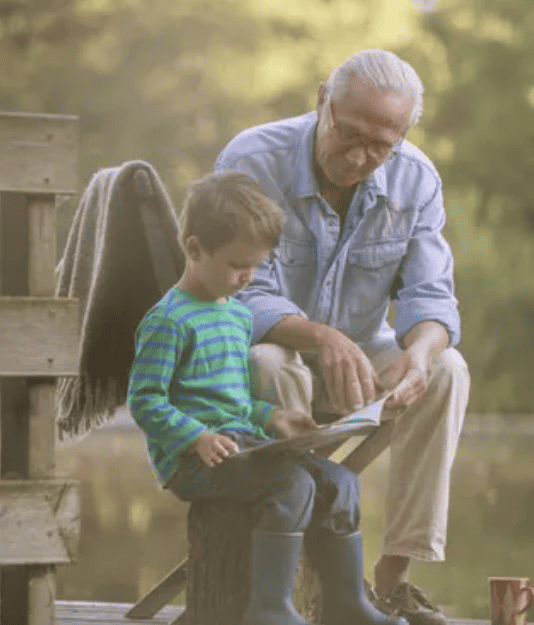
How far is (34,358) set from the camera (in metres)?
2.91

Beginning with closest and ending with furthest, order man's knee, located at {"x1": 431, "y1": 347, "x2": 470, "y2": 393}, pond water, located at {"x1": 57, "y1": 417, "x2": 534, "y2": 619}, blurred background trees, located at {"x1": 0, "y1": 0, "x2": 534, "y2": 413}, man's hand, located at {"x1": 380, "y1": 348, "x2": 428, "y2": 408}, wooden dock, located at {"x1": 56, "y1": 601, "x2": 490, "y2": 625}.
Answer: man's hand, located at {"x1": 380, "y1": 348, "x2": 428, "y2": 408}, man's knee, located at {"x1": 431, "y1": 347, "x2": 470, "y2": 393}, wooden dock, located at {"x1": 56, "y1": 601, "x2": 490, "y2": 625}, pond water, located at {"x1": 57, "y1": 417, "x2": 534, "y2": 619}, blurred background trees, located at {"x1": 0, "y1": 0, "x2": 534, "y2": 413}

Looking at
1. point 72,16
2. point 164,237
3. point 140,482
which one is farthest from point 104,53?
point 164,237

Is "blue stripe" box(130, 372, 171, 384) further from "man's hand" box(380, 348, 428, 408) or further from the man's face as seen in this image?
the man's face

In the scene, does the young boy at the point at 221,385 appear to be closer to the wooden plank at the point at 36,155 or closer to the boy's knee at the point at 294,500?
the boy's knee at the point at 294,500

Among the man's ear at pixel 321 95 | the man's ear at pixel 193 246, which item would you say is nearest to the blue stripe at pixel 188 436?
the man's ear at pixel 193 246

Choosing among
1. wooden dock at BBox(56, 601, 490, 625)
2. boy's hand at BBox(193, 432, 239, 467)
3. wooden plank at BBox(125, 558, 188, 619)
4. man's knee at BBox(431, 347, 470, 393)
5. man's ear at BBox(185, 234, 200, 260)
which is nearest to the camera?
A: boy's hand at BBox(193, 432, 239, 467)

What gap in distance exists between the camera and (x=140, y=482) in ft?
28.5

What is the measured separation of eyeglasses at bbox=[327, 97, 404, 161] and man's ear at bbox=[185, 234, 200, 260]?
41cm

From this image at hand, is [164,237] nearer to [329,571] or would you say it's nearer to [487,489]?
[329,571]

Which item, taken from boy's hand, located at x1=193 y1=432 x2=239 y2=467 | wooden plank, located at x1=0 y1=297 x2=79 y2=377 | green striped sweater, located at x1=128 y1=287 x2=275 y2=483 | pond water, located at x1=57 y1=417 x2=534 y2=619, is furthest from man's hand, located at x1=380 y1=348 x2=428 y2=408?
pond water, located at x1=57 y1=417 x2=534 y2=619

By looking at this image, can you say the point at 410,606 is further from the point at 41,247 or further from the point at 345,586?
the point at 41,247

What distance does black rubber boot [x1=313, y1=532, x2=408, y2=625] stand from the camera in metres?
2.88

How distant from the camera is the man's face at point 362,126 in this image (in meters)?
2.95

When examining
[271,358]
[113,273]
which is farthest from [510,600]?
[113,273]
